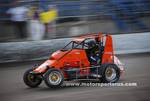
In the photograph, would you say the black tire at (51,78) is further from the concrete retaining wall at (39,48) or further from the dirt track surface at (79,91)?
the concrete retaining wall at (39,48)

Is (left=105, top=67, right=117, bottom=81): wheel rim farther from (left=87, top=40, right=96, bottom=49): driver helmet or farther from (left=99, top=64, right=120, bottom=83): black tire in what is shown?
(left=87, top=40, right=96, bottom=49): driver helmet

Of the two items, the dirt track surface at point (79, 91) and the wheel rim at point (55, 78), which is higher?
the wheel rim at point (55, 78)

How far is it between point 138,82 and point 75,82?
4.44 ft

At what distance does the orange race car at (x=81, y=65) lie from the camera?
9.77 metres

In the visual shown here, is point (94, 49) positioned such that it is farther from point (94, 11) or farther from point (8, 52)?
point (94, 11)

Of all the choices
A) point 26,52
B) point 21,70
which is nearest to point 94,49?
point 21,70

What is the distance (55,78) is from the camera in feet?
31.7

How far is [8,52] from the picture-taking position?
1416cm

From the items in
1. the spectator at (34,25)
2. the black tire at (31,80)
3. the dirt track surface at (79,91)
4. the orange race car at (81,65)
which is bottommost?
the dirt track surface at (79,91)

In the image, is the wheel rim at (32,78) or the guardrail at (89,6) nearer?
the wheel rim at (32,78)

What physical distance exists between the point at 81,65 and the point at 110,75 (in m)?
0.68

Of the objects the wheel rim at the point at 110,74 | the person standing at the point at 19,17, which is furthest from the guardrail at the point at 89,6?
the wheel rim at the point at 110,74

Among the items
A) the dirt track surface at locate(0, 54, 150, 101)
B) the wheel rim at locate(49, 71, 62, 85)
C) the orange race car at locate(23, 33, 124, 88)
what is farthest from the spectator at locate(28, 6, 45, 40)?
the wheel rim at locate(49, 71, 62, 85)

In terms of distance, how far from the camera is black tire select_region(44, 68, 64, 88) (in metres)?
9.55
